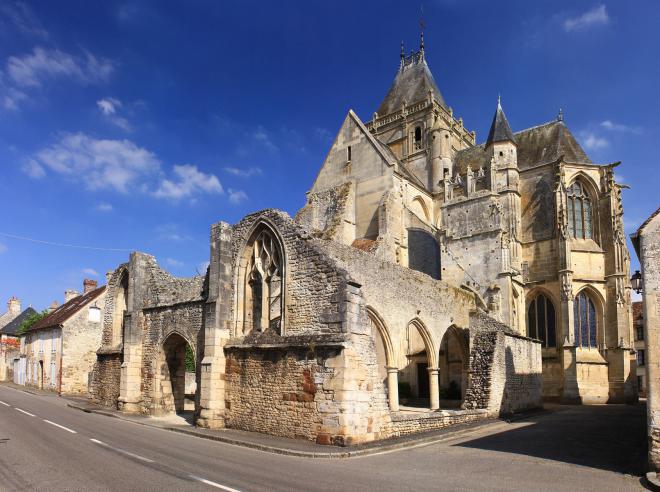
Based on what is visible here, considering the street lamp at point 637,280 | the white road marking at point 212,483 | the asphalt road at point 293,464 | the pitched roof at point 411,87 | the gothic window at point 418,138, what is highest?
the pitched roof at point 411,87

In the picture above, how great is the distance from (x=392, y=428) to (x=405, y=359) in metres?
11.3

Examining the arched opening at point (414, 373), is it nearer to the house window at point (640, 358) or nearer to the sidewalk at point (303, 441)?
the sidewalk at point (303, 441)

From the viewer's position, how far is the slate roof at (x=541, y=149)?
30016 mm

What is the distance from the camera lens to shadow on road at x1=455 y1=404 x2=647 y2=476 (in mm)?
9156

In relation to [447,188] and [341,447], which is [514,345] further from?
[447,188]

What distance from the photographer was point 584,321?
26.9 m

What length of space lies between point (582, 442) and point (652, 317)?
5.00 meters

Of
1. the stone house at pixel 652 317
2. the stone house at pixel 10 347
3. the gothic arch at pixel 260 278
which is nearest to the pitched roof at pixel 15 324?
the stone house at pixel 10 347

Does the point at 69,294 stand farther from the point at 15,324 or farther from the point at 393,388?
the point at 393,388

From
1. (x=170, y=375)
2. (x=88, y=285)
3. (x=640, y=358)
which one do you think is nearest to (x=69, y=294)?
(x=88, y=285)

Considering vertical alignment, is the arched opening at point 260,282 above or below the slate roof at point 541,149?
below

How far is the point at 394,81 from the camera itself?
43.1m

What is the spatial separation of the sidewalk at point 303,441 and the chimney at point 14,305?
38.4 m

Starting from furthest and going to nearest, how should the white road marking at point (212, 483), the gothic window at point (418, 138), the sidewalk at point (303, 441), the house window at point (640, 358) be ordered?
1. the house window at point (640, 358)
2. the gothic window at point (418, 138)
3. the sidewalk at point (303, 441)
4. the white road marking at point (212, 483)
